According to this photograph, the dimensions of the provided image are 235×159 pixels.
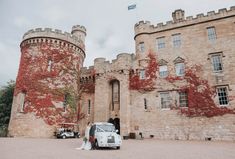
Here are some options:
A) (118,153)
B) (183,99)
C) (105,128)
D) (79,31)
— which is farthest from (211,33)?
(79,31)

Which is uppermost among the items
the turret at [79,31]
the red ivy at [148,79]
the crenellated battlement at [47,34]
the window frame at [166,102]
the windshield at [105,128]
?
the turret at [79,31]

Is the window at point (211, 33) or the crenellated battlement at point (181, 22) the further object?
the window at point (211, 33)

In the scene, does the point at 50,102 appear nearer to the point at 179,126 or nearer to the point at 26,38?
the point at 26,38

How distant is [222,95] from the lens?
2128 centimetres

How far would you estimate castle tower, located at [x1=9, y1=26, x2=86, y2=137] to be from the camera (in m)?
24.2

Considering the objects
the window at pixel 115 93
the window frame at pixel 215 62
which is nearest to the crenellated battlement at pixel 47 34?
the window at pixel 115 93

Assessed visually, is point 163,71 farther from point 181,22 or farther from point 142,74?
point 181,22

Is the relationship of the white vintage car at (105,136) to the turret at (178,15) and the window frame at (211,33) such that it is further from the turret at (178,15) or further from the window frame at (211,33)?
the turret at (178,15)

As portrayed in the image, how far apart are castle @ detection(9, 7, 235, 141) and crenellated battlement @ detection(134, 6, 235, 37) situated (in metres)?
0.10

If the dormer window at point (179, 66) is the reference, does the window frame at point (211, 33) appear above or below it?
→ above

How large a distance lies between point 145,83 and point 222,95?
8.38 metres

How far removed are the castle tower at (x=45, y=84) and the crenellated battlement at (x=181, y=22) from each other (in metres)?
9.53

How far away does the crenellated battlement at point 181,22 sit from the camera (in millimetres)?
23009

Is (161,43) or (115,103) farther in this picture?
(115,103)
